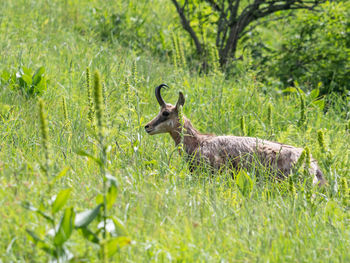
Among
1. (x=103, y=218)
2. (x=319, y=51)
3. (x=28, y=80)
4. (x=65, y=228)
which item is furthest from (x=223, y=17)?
(x=65, y=228)

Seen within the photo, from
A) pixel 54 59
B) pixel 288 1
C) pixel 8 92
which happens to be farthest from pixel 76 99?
pixel 288 1

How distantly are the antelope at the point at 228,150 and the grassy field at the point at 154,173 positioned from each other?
8.1 inches

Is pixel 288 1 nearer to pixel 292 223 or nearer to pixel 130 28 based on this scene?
pixel 130 28

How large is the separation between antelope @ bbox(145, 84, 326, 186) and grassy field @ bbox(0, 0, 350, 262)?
205mm

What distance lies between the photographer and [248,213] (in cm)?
370

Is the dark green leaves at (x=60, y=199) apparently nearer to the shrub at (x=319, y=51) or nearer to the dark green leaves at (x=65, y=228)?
the dark green leaves at (x=65, y=228)

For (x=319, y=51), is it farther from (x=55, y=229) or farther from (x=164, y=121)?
(x=55, y=229)

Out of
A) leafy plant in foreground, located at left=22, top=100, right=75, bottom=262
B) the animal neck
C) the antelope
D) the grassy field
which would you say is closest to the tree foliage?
the grassy field

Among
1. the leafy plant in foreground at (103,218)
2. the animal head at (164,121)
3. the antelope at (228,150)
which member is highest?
the leafy plant in foreground at (103,218)

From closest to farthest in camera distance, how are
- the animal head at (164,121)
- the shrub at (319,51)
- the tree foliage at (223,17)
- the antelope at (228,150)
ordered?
the antelope at (228,150) → the animal head at (164,121) → the shrub at (319,51) → the tree foliage at (223,17)

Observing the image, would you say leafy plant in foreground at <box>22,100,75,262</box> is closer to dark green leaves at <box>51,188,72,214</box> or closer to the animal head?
dark green leaves at <box>51,188,72,214</box>

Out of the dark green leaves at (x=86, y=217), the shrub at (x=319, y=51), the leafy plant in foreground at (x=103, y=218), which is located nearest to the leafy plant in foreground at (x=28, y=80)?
the leafy plant in foreground at (x=103, y=218)

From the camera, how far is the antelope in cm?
528

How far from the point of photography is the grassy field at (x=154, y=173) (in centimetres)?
316
